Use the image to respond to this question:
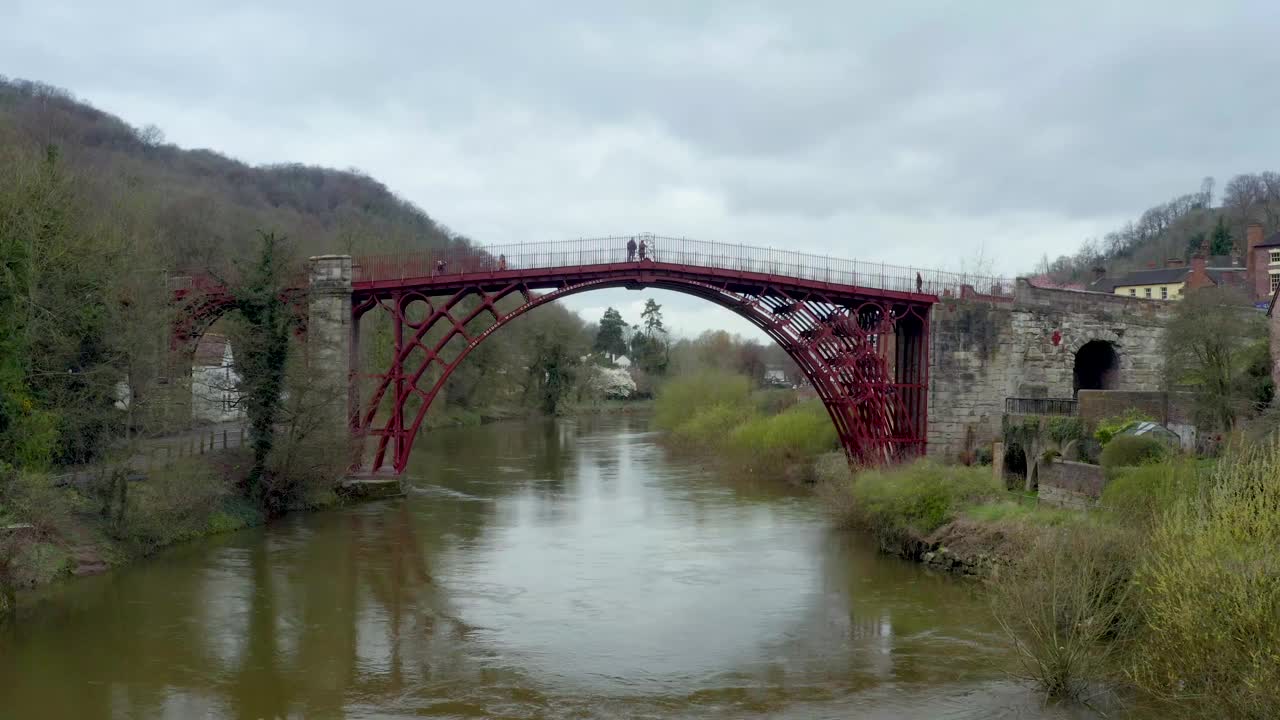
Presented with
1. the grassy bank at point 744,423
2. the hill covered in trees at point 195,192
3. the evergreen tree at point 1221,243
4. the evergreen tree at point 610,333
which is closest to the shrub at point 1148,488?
the grassy bank at point 744,423

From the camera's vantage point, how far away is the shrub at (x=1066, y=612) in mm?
11180

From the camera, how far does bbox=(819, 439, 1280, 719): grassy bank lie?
28.4 feet

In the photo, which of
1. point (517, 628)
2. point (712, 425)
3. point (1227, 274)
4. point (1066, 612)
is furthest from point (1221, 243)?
point (517, 628)

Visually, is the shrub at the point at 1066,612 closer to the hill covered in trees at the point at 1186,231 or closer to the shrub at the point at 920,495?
A: the shrub at the point at 920,495

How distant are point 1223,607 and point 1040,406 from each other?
1700 centimetres

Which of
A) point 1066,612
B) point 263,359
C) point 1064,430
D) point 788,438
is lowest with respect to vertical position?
point 1066,612

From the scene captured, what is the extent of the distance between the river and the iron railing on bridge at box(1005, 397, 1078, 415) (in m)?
5.93

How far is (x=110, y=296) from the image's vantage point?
20.5m

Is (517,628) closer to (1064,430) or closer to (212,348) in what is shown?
(1064,430)

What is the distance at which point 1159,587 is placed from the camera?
376 inches

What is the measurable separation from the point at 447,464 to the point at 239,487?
1241cm

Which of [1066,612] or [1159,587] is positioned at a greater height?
[1159,587]

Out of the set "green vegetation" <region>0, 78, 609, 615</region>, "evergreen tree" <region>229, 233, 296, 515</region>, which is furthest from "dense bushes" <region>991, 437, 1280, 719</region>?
"evergreen tree" <region>229, 233, 296, 515</region>

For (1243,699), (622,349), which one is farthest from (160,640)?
(622,349)
